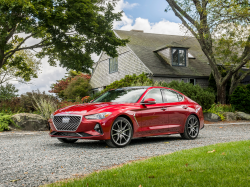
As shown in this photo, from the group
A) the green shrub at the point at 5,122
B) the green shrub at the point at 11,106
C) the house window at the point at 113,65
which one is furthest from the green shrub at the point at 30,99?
the house window at the point at 113,65

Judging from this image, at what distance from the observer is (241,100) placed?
2267cm

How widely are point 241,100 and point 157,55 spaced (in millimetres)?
9987

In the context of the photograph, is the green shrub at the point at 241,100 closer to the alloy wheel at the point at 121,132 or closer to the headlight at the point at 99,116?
the alloy wheel at the point at 121,132

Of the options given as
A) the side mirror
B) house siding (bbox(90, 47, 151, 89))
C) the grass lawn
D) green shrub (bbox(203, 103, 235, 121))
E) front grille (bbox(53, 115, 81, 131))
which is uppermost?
house siding (bbox(90, 47, 151, 89))

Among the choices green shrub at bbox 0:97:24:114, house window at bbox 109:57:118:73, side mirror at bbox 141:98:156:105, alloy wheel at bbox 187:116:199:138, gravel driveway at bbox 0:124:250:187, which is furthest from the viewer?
house window at bbox 109:57:118:73

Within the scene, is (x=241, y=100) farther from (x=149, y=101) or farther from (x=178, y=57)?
(x=149, y=101)

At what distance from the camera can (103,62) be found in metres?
35.4

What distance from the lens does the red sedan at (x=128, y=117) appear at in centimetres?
727

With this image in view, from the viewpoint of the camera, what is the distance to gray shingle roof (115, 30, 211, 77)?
1083 inches

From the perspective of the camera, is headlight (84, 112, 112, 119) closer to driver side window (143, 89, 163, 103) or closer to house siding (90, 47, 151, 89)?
driver side window (143, 89, 163, 103)

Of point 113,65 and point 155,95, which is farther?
point 113,65

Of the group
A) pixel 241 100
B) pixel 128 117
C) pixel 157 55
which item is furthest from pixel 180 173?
pixel 157 55

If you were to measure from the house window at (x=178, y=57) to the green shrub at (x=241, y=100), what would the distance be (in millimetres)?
7407

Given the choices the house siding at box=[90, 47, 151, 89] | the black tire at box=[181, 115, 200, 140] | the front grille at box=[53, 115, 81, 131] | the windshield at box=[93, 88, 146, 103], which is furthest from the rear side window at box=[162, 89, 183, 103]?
the house siding at box=[90, 47, 151, 89]
